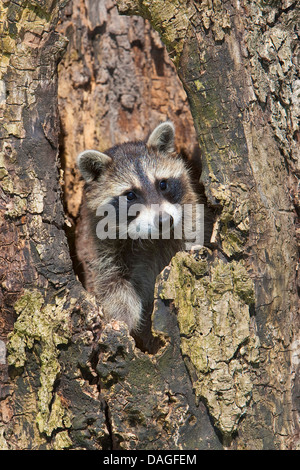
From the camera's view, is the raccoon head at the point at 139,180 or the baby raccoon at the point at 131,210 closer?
the raccoon head at the point at 139,180

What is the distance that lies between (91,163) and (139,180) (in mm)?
404

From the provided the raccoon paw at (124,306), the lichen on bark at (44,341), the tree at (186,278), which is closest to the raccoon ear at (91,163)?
the tree at (186,278)

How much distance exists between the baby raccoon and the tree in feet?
2.52

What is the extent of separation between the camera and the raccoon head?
361cm

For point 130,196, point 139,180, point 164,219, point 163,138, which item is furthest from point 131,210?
point 163,138

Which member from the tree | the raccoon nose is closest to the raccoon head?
the raccoon nose

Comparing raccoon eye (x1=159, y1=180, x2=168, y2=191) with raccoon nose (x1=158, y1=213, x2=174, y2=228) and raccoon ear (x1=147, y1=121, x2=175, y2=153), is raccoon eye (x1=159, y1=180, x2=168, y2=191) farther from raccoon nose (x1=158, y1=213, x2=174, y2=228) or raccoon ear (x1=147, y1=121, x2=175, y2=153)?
raccoon nose (x1=158, y1=213, x2=174, y2=228)

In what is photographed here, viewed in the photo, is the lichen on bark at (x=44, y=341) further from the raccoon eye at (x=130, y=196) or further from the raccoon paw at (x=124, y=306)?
the raccoon eye at (x=130, y=196)

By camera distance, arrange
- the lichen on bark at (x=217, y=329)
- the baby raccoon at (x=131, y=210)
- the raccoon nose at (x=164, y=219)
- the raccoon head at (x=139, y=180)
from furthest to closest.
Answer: the baby raccoon at (x=131, y=210), the raccoon head at (x=139, y=180), the raccoon nose at (x=164, y=219), the lichen on bark at (x=217, y=329)

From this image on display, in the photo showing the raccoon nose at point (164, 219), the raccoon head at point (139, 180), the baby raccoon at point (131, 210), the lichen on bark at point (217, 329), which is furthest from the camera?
the baby raccoon at point (131, 210)

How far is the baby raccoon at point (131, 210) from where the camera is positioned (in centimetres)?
372

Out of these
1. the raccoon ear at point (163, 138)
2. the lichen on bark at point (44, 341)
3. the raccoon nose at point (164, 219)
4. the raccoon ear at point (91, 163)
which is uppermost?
the raccoon ear at point (163, 138)
